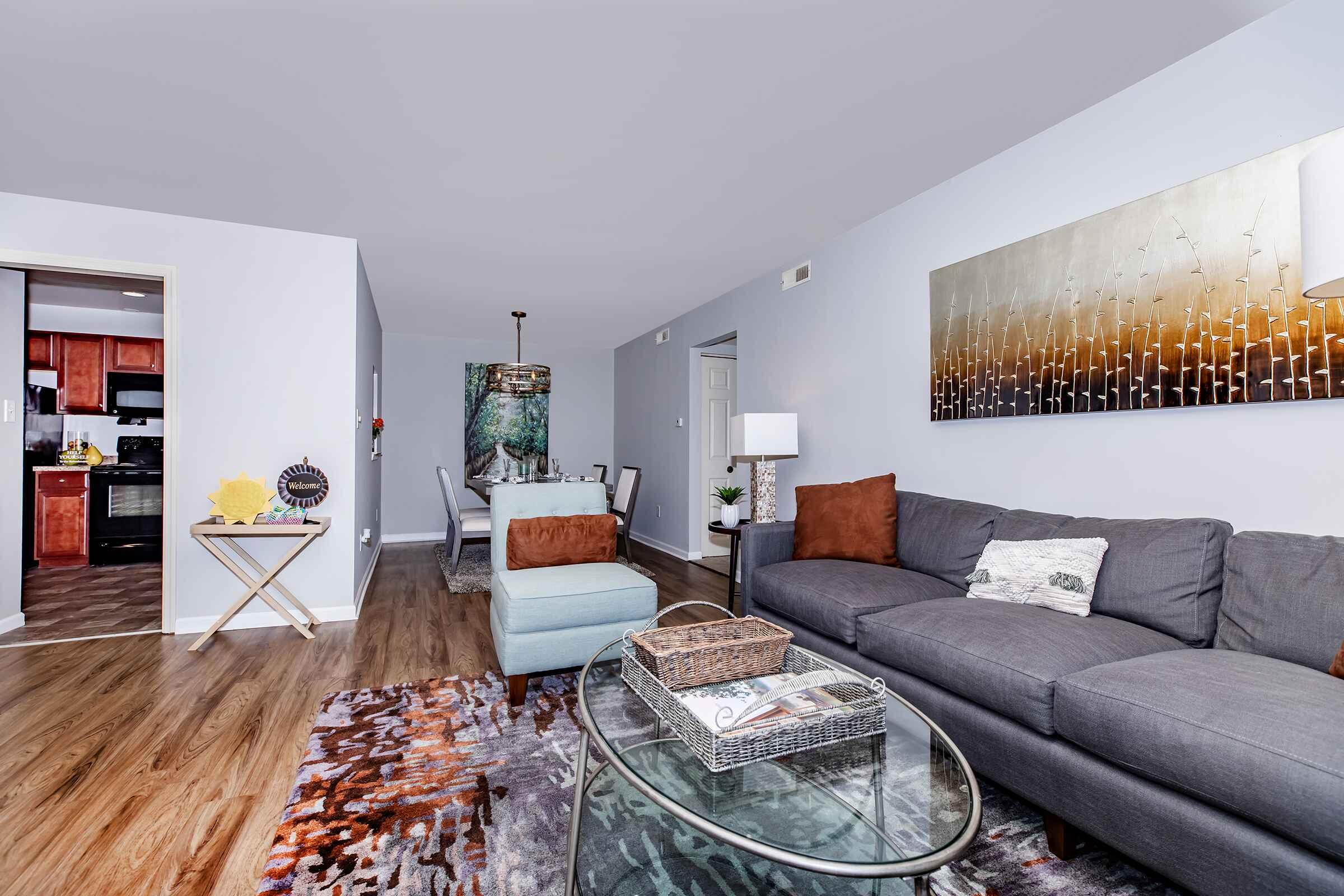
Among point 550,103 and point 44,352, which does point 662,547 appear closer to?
point 550,103

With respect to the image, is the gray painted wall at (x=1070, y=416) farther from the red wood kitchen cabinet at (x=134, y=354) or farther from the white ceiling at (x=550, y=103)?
the red wood kitchen cabinet at (x=134, y=354)

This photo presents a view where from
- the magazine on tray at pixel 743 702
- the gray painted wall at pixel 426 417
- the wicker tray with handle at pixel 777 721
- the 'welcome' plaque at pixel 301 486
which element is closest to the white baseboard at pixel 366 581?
the 'welcome' plaque at pixel 301 486

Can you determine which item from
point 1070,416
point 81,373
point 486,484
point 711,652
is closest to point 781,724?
point 711,652

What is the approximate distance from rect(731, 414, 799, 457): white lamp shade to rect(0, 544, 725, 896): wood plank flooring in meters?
1.13

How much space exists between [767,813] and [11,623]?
4.77m

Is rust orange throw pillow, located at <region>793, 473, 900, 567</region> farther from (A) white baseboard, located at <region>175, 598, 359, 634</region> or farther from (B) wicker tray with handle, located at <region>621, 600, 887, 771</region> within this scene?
(A) white baseboard, located at <region>175, 598, 359, 634</region>

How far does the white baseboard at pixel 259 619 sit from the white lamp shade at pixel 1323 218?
4.59 meters

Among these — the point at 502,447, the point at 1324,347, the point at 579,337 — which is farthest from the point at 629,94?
the point at 502,447

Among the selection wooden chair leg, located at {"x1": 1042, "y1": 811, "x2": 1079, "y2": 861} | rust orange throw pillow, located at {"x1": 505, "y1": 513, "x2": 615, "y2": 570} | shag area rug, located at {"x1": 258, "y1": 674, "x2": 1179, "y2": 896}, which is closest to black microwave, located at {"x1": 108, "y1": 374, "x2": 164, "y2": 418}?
rust orange throw pillow, located at {"x1": 505, "y1": 513, "x2": 615, "y2": 570}

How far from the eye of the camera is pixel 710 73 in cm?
225

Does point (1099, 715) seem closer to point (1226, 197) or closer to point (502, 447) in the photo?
point (1226, 197)

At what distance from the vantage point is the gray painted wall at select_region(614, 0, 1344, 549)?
75.3 inches

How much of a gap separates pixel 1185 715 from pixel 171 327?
16.1 ft

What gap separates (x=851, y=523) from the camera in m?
→ 3.05
